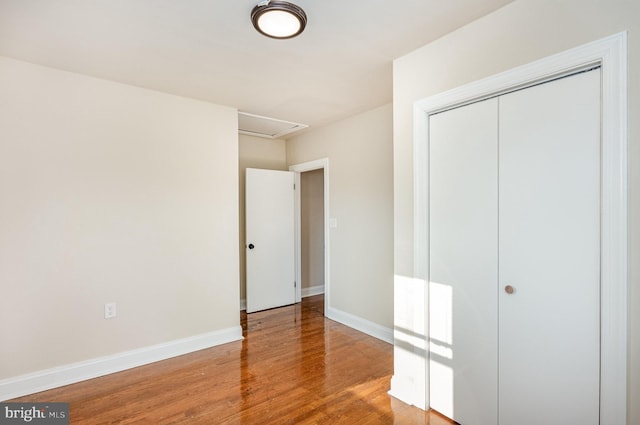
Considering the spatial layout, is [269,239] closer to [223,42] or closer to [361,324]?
[361,324]

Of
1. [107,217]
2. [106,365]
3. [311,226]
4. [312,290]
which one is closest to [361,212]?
[311,226]

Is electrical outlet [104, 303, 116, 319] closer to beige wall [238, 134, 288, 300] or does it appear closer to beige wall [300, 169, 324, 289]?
beige wall [238, 134, 288, 300]

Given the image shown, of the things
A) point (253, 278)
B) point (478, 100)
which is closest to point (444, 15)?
point (478, 100)

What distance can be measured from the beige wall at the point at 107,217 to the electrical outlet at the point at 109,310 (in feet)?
0.10

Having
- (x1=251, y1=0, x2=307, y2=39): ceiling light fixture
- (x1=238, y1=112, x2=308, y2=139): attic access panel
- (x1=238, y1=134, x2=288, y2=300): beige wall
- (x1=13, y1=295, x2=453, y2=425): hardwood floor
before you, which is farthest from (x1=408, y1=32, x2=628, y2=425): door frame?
(x1=238, y1=134, x2=288, y2=300): beige wall

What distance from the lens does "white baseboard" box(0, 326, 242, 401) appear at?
7.79ft

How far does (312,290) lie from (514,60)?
4325mm

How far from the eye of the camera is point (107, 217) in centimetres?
277

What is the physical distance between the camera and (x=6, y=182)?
7.74ft

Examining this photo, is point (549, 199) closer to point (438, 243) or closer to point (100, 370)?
point (438, 243)

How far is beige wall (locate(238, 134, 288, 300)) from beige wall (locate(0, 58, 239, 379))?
97 centimetres

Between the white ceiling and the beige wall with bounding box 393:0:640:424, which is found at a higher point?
the white ceiling

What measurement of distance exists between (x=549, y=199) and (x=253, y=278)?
11.7 feet

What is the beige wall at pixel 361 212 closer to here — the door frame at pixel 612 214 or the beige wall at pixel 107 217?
the beige wall at pixel 107 217
